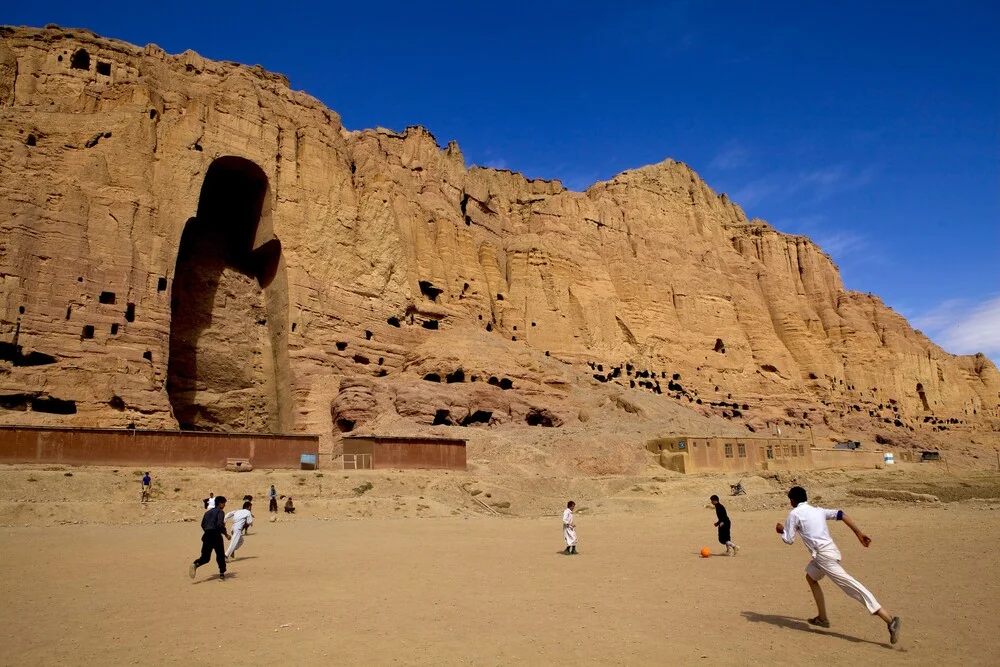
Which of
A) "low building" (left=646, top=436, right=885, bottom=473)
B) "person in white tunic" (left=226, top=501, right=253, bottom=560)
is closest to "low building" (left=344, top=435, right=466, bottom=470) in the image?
"low building" (left=646, top=436, right=885, bottom=473)

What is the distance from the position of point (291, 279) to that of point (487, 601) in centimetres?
3285

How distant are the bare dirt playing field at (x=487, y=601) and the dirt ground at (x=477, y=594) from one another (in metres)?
0.04

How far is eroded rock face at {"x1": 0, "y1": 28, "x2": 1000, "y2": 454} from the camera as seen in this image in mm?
30656

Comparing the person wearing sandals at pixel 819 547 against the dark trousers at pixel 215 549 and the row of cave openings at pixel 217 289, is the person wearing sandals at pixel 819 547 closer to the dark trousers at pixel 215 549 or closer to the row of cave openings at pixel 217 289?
the dark trousers at pixel 215 549

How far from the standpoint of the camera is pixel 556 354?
56750 mm

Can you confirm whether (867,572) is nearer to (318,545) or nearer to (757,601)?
(757,601)

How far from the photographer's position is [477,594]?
957 centimetres

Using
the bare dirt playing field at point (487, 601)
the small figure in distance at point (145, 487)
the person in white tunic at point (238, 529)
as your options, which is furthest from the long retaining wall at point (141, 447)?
the person in white tunic at point (238, 529)

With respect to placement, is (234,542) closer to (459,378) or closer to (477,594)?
(477,594)

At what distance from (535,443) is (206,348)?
760 inches

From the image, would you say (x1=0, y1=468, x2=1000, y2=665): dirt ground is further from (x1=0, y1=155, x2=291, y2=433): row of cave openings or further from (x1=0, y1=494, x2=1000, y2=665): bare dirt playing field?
(x1=0, y1=155, x2=291, y2=433): row of cave openings

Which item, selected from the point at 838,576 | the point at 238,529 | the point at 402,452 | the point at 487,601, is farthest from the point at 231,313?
the point at 838,576

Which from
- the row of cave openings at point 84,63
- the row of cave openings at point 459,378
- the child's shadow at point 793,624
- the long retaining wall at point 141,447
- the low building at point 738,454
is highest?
the row of cave openings at point 84,63

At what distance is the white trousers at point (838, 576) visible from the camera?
6.72 meters
